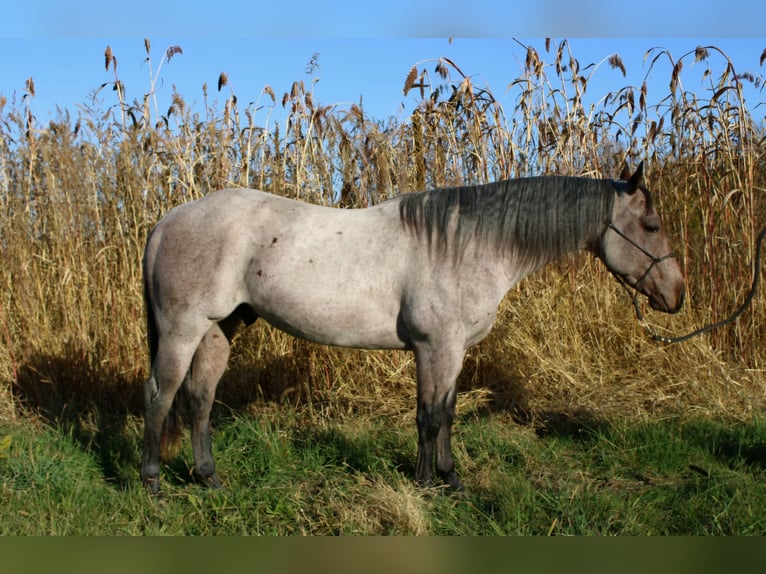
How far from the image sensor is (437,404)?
366 cm

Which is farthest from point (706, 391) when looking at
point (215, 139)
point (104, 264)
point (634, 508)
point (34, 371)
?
point (34, 371)

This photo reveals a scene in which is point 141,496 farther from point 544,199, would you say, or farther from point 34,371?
point 544,199

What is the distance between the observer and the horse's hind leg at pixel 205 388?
3957 mm

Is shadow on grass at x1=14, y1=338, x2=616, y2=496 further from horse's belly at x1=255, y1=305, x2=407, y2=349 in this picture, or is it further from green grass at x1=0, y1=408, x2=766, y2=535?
horse's belly at x1=255, y1=305, x2=407, y2=349

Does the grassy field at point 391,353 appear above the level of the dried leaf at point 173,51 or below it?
below

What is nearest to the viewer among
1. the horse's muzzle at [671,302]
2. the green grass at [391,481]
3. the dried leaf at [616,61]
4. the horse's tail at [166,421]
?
the green grass at [391,481]

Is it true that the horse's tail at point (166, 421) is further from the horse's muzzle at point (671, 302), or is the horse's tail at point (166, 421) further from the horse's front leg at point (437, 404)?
the horse's muzzle at point (671, 302)

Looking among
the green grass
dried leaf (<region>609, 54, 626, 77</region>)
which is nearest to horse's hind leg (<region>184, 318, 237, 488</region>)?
the green grass

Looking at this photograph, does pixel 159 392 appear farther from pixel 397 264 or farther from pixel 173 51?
pixel 173 51

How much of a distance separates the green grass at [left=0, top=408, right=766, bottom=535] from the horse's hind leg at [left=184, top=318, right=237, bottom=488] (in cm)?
19

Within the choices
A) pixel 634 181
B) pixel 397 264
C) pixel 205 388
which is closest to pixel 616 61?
pixel 634 181

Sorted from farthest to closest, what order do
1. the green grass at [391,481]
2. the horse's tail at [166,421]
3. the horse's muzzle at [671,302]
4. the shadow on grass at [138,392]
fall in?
the shadow on grass at [138,392], the horse's tail at [166,421], the horse's muzzle at [671,302], the green grass at [391,481]

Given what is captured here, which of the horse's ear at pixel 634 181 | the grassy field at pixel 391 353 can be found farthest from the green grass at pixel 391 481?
the horse's ear at pixel 634 181

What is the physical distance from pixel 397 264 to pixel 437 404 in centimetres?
80
